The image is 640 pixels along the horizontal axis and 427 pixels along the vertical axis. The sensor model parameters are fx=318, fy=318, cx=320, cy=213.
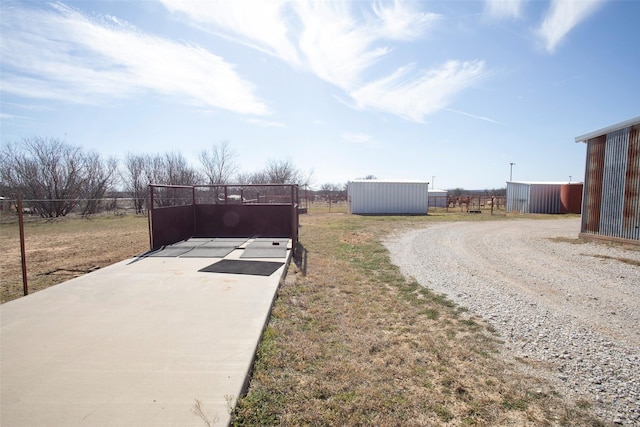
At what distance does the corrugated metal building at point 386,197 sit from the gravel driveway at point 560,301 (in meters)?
14.5

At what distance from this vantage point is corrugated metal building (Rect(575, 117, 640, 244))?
373 inches

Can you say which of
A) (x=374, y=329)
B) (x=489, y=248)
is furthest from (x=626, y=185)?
(x=374, y=329)

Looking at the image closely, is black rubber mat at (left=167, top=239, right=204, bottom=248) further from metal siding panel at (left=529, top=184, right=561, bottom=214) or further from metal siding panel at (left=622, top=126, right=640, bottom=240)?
metal siding panel at (left=529, top=184, right=561, bottom=214)

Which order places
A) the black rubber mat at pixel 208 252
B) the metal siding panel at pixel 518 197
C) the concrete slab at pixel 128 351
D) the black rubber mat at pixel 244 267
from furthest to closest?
the metal siding panel at pixel 518 197
the black rubber mat at pixel 208 252
the black rubber mat at pixel 244 267
the concrete slab at pixel 128 351

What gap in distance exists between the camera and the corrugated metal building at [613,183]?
9.48m

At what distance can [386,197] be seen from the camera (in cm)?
2492

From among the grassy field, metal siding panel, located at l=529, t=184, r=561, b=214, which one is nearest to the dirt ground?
the grassy field

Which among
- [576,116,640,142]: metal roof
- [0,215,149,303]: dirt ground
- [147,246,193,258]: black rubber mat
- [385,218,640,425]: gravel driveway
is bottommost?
[0,215,149,303]: dirt ground

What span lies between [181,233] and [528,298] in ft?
27.5

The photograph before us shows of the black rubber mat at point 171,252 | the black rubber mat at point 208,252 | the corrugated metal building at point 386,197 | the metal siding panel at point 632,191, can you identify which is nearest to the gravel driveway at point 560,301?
the metal siding panel at point 632,191

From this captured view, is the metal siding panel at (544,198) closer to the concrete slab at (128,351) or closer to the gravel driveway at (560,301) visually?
the gravel driveway at (560,301)

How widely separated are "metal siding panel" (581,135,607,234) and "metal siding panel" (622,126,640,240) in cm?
94

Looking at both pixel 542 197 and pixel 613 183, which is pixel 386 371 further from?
pixel 542 197

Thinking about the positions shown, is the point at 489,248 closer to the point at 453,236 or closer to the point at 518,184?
the point at 453,236
